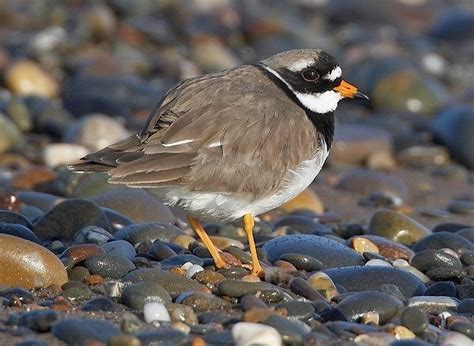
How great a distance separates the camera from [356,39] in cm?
1794

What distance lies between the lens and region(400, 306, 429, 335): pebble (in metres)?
5.65

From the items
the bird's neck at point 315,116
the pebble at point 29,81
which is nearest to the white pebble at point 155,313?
the bird's neck at point 315,116

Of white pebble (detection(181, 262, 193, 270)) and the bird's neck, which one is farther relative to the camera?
the bird's neck

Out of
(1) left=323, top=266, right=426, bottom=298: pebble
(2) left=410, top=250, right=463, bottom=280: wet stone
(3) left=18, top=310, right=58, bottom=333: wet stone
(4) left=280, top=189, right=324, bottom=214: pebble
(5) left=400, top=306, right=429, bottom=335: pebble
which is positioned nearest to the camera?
(3) left=18, top=310, right=58, bottom=333: wet stone

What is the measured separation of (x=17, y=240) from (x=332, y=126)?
2431mm

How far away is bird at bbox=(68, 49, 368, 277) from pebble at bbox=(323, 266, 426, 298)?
528 mm

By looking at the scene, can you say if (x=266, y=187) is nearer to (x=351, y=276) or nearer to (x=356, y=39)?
(x=351, y=276)

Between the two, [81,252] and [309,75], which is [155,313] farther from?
[309,75]

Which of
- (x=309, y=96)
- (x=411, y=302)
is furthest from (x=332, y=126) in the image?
(x=411, y=302)

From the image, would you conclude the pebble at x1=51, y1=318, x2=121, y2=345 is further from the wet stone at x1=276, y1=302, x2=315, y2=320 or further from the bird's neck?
the bird's neck

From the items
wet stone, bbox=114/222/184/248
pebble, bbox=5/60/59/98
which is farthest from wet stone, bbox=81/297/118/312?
pebble, bbox=5/60/59/98

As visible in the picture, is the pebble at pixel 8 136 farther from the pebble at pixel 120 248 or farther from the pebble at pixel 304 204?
the pebble at pixel 120 248

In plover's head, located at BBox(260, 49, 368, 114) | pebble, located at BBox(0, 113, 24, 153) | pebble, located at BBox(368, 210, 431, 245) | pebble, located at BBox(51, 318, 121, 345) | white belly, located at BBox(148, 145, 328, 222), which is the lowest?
pebble, located at BBox(0, 113, 24, 153)

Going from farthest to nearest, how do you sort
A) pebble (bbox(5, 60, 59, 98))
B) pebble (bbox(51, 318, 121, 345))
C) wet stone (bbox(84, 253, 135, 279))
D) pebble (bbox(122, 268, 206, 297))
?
1. pebble (bbox(5, 60, 59, 98))
2. wet stone (bbox(84, 253, 135, 279))
3. pebble (bbox(122, 268, 206, 297))
4. pebble (bbox(51, 318, 121, 345))
